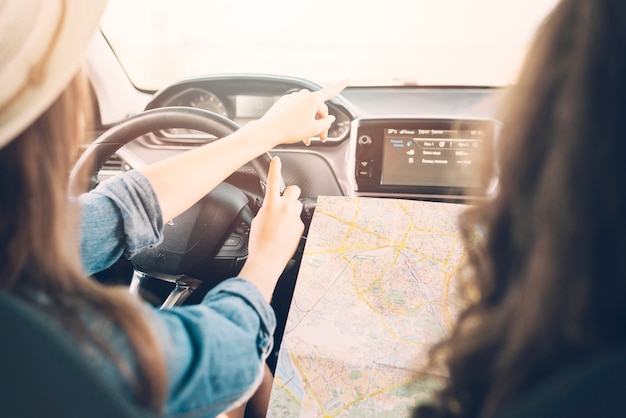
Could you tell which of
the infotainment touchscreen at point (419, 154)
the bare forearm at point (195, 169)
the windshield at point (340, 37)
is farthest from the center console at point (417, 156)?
the bare forearm at point (195, 169)

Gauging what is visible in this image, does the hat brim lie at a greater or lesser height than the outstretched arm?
greater

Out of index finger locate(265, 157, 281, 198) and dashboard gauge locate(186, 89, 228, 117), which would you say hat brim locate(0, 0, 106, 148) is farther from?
dashboard gauge locate(186, 89, 228, 117)

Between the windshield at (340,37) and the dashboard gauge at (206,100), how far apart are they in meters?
0.07

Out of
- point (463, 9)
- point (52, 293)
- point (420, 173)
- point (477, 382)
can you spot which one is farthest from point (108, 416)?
point (463, 9)

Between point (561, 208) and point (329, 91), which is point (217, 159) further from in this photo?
point (561, 208)

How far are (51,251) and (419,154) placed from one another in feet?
2.18

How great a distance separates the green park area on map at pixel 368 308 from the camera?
743mm

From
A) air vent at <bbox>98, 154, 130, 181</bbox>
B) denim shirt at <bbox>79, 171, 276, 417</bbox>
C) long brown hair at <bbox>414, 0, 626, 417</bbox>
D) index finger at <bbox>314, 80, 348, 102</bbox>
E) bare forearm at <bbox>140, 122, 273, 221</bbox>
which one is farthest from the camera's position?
air vent at <bbox>98, 154, 130, 181</bbox>

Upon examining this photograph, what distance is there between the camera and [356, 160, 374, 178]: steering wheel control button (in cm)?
92

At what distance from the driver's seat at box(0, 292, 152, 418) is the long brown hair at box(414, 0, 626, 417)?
307mm

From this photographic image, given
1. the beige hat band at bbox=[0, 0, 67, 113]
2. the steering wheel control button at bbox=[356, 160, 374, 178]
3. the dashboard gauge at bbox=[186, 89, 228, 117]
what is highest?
the beige hat band at bbox=[0, 0, 67, 113]

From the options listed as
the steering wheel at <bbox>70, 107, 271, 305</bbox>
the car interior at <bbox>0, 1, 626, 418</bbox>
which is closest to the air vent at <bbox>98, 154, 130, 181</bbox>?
the car interior at <bbox>0, 1, 626, 418</bbox>

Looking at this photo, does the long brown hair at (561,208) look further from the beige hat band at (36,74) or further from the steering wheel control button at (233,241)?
the steering wheel control button at (233,241)

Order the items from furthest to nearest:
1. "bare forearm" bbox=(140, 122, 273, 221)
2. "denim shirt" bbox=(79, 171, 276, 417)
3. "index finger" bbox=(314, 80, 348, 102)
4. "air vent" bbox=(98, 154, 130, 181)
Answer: "air vent" bbox=(98, 154, 130, 181) → "index finger" bbox=(314, 80, 348, 102) → "bare forearm" bbox=(140, 122, 273, 221) → "denim shirt" bbox=(79, 171, 276, 417)
